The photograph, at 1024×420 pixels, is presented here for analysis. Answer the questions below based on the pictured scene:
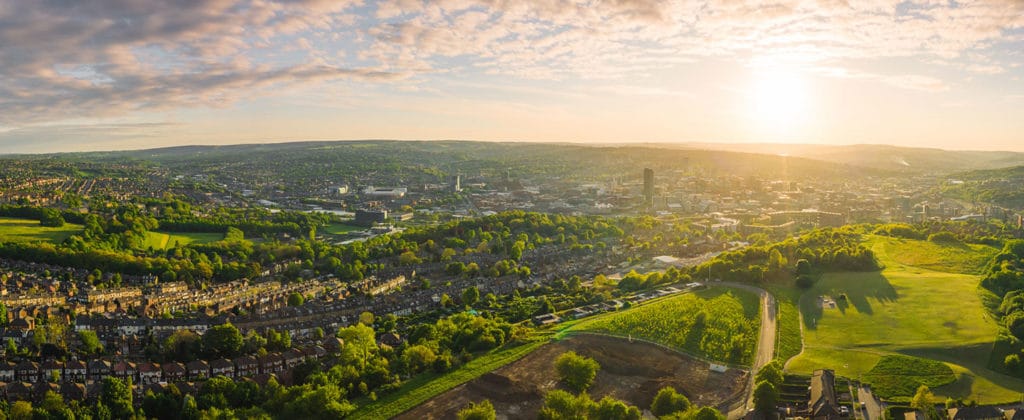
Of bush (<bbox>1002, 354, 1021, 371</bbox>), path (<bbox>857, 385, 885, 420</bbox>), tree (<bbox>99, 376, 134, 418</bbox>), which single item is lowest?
path (<bbox>857, 385, 885, 420</bbox>)

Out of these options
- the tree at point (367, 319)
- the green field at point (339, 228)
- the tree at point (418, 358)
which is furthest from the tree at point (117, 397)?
the green field at point (339, 228)

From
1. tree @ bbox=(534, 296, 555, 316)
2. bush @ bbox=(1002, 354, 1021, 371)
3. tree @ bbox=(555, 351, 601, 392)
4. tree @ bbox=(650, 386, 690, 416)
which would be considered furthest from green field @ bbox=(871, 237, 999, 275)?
tree @ bbox=(555, 351, 601, 392)

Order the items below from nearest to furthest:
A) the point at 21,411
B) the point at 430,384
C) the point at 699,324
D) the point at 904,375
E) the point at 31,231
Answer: the point at 21,411 < the point at 904,375 < the point at 430,384 < the point at 699,324 < the point at 31,231

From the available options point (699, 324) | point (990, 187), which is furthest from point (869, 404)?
point (990, 187)

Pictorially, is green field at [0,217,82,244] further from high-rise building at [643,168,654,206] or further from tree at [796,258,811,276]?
high-rise building at [643,168,654,206]

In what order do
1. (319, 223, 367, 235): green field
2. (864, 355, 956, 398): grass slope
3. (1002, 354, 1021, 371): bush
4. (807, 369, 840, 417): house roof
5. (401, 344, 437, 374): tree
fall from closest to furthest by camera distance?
1. (807, 369, 840, 417): house roof
2. (864, 355, 956, 398): grass slope
3. (1002, 354, 1021, 371): bush
4. (401, 344, 437, 374): tree
5. (319, 223, 367, 235): green field

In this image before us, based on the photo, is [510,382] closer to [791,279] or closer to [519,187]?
[791,279]

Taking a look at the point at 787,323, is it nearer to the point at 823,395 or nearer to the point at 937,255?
the point at 823,395
